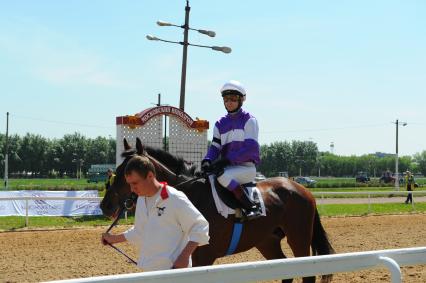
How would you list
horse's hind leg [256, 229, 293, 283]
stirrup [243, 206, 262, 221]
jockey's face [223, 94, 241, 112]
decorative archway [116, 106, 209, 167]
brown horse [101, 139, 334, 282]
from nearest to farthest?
brown horse [101, 139, 334, 282] < stirrup [243, 206, 262, 221] < jockey's face [223, 94, 241, 112] < horse's hind leg [256, 229, 293, 283] < decorative archway [116, 106, 209, 167]

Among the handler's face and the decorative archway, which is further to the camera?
the decorative archway

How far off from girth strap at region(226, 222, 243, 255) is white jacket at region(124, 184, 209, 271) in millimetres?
2147

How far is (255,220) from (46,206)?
1119 centimetres

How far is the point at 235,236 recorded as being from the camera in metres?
5.40

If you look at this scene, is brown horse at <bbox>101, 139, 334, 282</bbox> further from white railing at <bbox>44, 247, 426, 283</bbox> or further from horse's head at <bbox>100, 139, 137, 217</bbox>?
white railing at <bbox>44, 247, 426, 283</bbox>

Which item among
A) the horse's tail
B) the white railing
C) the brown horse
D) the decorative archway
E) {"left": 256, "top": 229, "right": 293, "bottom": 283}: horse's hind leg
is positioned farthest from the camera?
the decorative archway

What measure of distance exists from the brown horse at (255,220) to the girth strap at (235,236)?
5cm

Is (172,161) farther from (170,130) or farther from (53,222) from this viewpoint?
(170,130)

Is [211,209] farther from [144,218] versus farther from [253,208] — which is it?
[144,218]

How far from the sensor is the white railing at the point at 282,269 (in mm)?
2453

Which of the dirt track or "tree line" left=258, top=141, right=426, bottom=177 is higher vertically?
"tree line" left=258, top=141, right=426, bottom=177

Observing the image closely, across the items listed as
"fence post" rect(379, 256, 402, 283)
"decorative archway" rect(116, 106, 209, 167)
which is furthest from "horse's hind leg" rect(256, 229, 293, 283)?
"decorative archway" rect(116, 106, 209, 167)

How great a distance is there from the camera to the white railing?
245cm

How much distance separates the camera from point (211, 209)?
5258mm
